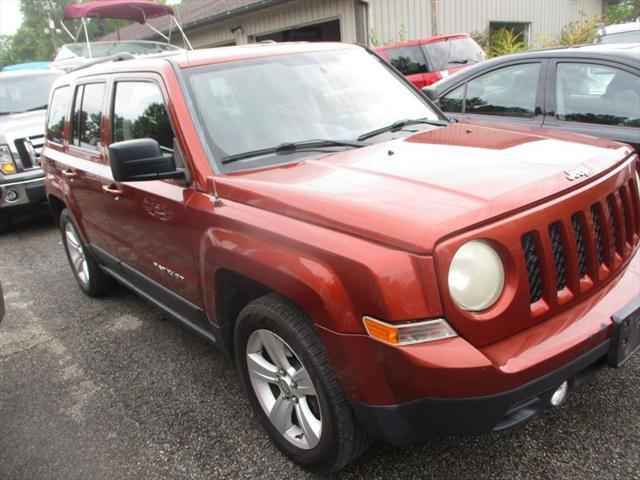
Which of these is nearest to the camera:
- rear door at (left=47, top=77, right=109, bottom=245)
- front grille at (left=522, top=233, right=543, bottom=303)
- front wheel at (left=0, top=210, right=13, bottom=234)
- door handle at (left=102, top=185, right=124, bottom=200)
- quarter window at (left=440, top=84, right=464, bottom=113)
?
front grille at (left=522, top=233, right=543, bottom=303)

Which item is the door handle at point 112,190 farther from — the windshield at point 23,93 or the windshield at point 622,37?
the windshield at point 622,37

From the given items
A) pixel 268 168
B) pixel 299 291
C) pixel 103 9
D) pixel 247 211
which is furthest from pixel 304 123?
pixel 103 9

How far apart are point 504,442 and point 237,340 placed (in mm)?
1306

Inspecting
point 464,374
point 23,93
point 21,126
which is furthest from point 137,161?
point 23,93

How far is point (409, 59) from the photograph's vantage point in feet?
33.2

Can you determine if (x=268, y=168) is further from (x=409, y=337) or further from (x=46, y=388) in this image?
(x=46, y=388)

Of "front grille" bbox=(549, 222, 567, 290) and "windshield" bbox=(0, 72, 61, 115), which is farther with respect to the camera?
"windshield" bbox=(0, 72, 61, 115)

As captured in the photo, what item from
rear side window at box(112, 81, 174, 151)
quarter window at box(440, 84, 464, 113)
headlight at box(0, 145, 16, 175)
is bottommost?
headlight at box(0, 145, 16, 175)

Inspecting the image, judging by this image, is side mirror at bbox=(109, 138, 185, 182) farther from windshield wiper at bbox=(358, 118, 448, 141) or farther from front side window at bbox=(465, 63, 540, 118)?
front side window at bbox=(465, 63, 540, 118)

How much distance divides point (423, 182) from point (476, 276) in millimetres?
453

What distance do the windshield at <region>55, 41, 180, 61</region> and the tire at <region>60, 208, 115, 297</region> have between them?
273 inches

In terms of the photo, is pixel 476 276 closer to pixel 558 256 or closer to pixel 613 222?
pixel 558 256

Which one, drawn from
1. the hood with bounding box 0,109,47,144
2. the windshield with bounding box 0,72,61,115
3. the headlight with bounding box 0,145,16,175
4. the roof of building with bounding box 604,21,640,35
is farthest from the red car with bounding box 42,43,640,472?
the windshield with bounding box 0,72,61,115

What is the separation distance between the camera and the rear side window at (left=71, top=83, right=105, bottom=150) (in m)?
3.77
